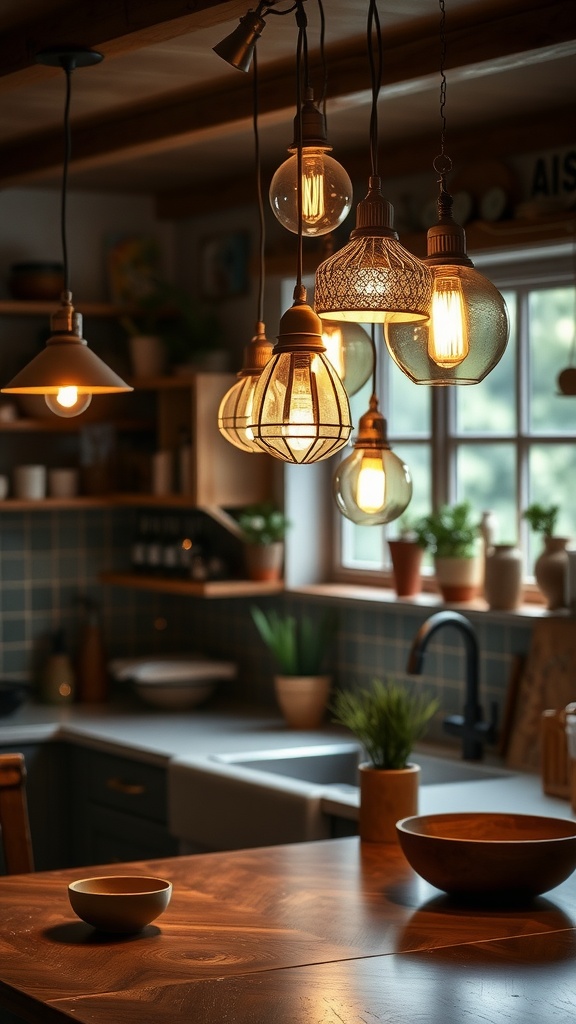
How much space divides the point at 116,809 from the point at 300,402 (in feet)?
9.08

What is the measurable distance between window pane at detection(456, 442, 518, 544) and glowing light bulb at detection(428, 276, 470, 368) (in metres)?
2.17

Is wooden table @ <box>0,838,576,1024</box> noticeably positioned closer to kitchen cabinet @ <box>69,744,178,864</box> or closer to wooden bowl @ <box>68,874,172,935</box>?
wooden bowl @ <box>68,874,172,935</box>

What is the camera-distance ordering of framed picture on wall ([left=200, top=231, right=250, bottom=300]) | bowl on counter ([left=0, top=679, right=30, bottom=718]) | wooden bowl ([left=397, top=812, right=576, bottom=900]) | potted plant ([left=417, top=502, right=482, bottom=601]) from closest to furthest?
1. wooden bowl ([left=397, top=812, right=576, bottom=900])
2. potted plant ([left=417, top=502, right=482, bottom=601])
3. bowl on counter ([left=0, top=679, right=30, bottom=718])
4. framed picture on wall ([left=200, top=231, right=250, bottom=300])

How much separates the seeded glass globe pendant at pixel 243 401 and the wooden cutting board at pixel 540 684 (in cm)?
163

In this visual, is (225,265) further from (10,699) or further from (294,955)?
(294,955)

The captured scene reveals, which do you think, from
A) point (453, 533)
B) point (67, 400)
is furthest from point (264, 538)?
point (67, 400)

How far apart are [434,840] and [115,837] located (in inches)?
86.9

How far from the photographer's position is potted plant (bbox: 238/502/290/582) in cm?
485

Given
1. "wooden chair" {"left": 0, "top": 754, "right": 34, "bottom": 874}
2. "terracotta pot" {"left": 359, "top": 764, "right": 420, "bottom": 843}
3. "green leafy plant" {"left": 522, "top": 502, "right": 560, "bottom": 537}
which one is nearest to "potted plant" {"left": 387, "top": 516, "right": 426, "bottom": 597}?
"green leafy plant" {"left": 522, "top": 502, "right": 560, "bottom": 537}

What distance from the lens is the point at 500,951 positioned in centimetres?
224

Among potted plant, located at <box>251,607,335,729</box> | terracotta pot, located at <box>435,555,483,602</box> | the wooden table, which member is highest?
terracotta pot, located at <box>435,555,483,602</box>

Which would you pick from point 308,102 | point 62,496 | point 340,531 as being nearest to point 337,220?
point 308,102

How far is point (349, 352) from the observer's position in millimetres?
2521

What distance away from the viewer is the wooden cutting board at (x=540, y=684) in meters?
3.87
